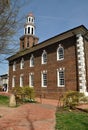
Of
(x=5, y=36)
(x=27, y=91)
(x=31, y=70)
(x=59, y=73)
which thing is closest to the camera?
(x=5, y=36)

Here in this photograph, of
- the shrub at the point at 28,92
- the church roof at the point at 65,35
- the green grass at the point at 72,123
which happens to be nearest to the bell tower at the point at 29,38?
the church roof at the point at 65,35

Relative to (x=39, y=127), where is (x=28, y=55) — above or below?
above

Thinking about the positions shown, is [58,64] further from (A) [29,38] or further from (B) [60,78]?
(A) [29,38]

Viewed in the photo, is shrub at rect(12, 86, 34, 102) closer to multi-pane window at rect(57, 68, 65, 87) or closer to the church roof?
the church roof

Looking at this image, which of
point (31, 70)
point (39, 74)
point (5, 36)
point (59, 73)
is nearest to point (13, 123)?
point (5, 36)

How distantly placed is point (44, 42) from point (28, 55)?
4.72m

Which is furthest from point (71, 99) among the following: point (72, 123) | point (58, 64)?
point (58, 64)

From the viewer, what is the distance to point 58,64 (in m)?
23.3

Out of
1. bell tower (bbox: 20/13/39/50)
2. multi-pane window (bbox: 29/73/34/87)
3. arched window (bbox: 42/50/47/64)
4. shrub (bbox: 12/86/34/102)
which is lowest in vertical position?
shrub (bbox: 12/86/34/102)

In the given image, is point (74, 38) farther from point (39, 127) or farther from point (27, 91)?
point (39, 127)

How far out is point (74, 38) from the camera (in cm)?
2167

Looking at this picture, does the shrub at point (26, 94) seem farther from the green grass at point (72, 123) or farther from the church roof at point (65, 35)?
the green grass at point (72, 123)

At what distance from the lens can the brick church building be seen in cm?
2050

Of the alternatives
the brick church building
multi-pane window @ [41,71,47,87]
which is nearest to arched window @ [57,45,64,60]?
the brick church building
